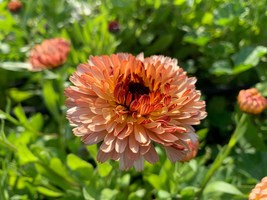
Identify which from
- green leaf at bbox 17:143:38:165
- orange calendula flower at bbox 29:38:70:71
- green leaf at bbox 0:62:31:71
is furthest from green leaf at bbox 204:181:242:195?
green leaf at bbox 0:62:31:71

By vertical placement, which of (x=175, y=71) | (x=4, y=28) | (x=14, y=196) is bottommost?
(x=14, y=196)

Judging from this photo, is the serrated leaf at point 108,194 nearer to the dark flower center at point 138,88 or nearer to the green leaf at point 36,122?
the dark flower center at point 138,88

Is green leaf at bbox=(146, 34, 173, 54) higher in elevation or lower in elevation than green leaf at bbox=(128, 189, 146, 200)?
higher

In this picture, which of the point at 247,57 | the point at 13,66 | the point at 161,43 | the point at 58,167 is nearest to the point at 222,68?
the point at 247,57

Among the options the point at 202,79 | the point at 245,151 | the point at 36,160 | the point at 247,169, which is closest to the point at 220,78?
the point at 202,79

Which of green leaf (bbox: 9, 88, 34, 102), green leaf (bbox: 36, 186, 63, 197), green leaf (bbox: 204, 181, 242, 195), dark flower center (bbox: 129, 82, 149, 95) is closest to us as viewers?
dark flower center (bbox: 129, 82, 149, 95)

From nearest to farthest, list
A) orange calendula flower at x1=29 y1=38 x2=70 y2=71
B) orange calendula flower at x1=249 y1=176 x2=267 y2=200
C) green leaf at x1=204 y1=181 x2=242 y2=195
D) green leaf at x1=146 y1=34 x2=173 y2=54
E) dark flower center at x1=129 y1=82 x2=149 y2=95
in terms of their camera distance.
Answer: orange calendula flower at x1=249 y1=176 x2=267 y2=200
dark flower center at x1=129 y1=82 x2=149 y2=95
green leaf at x1=204 y1=181 x2=242 y2=195
orange calendula flower at x1=29 y1=38 x2=70 y2=71
green leaf at x1=146 y1=34 x2=173 y2=54

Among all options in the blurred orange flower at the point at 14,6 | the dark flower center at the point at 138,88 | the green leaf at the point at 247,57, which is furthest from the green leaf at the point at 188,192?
the blurred orange flower at the point at 14,6

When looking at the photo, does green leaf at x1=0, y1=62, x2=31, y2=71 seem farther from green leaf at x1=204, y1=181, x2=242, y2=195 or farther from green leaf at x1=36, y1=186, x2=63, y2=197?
green leaf at x1=204, y1=181, x2=242, y2=195

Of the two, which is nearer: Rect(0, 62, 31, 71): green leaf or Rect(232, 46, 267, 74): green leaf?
Rect(232, 46, 267, 74): green leaf

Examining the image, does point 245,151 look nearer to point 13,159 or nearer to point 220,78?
point 220,78
